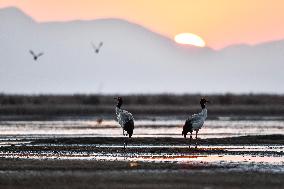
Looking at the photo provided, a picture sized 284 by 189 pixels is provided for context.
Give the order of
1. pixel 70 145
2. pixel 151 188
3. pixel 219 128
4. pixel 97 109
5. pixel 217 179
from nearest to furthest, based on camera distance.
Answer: pixel 151 188, pixel 217 179, pixel 70 145, pixel 219 128, pixel 97 109

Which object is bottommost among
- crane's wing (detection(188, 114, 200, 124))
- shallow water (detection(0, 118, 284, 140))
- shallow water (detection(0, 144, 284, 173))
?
shallow water (detection(0, 144, 284, 173))

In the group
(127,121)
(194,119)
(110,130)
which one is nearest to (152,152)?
(127,121)

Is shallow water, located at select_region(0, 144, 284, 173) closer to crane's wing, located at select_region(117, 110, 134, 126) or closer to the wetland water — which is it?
the wetland water

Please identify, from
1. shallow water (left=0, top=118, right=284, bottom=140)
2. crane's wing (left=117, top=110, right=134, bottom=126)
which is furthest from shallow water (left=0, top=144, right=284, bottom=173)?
shallow water (left=0, top=118, right=284, bottom=140)

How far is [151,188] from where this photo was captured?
79.8 feet

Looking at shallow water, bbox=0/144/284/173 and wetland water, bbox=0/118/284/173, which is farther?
wetland water, bbox=0/118/284/173

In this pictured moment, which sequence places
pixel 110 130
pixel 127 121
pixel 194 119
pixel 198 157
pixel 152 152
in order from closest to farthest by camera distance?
pixel 198 157 < pixel 152 152 < pixel 127 121 < pixel 194 119 < pixel 110 130

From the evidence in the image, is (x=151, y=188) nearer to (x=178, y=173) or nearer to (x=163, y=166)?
(x=178, y=173)

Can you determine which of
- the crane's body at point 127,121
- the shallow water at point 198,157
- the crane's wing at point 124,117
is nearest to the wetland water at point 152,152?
the shallow water at point 198,157

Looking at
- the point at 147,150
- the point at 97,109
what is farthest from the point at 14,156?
the point at 97,109

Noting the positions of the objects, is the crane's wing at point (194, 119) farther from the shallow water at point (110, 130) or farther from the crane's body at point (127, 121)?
the shallow water at point (110, 130)

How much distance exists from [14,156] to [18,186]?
836 cm

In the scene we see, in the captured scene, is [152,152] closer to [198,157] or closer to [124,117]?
[198,157]

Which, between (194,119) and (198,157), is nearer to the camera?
(198,157)
